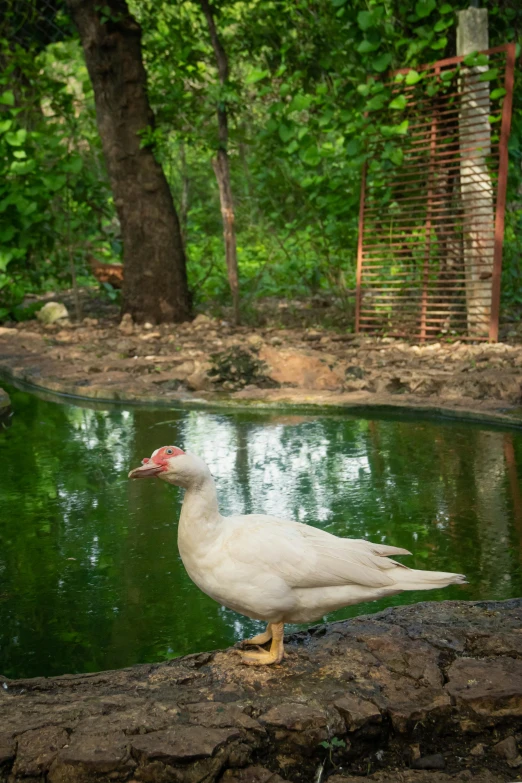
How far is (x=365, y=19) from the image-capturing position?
9.31m

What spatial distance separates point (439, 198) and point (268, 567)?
797 cm

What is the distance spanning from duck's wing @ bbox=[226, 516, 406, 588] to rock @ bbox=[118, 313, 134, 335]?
7887 millimetres

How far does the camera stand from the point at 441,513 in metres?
4.72

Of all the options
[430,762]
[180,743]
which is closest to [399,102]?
[430,762]

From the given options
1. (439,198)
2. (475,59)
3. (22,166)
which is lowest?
(439,198)

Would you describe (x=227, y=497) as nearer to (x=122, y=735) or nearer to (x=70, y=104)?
(x=122, y=735)

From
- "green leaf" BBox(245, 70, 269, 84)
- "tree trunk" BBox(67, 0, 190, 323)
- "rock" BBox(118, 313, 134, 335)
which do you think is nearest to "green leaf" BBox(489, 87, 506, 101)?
"green leaf" BBox(245, 70, 269, 84)

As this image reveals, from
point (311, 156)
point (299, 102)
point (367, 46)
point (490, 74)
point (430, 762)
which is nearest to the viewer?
point (430, 762)

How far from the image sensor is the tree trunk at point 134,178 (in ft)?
36.3

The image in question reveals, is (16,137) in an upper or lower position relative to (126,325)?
upper

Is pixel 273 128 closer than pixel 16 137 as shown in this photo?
Yes

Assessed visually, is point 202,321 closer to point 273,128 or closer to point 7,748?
point 273,128

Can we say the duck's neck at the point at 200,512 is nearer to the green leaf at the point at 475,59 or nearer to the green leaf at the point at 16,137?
the green leaf at the point at 475,59

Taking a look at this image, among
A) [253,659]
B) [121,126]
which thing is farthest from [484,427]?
[121,126]
